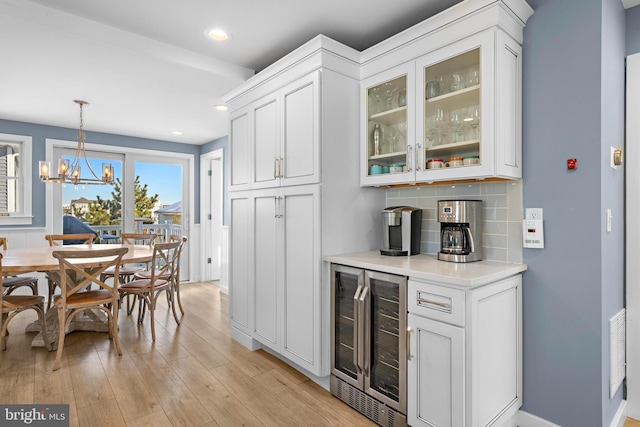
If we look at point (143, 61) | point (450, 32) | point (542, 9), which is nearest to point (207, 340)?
point (143, 61)

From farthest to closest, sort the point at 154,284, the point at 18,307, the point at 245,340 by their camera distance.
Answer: the point at 154,284 < the point at 245,340 < the point at 18,307

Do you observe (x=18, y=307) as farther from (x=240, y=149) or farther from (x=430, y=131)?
(x=430, y=131)

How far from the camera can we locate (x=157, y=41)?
8.93 ft

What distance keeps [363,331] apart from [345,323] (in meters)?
0.21

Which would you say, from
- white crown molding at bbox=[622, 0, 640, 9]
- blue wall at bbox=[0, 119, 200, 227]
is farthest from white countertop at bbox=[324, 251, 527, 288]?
blue wall at bbox=[0, 119, 200, 227]

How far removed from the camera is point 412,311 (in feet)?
→ 5.98

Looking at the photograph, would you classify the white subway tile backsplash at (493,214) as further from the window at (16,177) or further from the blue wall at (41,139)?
the window at (16,177)

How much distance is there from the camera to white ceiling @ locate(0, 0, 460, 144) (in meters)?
2.28

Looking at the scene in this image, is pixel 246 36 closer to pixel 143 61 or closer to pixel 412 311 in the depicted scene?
pixel 143 61

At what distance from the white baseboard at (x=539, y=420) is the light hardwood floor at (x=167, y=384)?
88 centimetres

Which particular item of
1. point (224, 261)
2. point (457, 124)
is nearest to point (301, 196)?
point (457, 124)

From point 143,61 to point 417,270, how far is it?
2697mm

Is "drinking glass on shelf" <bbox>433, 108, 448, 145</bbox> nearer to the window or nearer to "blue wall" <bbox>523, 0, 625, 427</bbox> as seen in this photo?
"blue wall" <bbox>523, 0, 625, 427</bbox>

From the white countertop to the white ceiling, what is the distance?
5.46 feet
